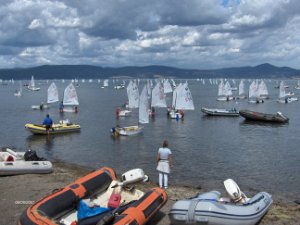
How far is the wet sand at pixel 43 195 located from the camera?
14609mm

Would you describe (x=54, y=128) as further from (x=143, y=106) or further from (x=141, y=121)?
(x=143, y=106)

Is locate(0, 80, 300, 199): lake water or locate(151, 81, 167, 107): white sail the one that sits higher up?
locate(151, 81, 167, 107): white sail

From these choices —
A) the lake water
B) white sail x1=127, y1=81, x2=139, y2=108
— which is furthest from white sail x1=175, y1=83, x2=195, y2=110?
white sail x1=127, y1=81, x2=139, y2=108

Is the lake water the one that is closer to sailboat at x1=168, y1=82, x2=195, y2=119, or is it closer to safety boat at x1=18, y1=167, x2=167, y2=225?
sailboat at x1=168, y1=82, x2=195, y2=119

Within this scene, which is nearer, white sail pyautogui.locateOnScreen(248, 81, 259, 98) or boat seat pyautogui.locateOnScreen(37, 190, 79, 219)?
boat seat pyautogui.locateOnScreen(37, 190, 79, 219)

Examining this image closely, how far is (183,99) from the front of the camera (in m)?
64.9

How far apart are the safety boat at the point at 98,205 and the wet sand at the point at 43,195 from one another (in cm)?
129

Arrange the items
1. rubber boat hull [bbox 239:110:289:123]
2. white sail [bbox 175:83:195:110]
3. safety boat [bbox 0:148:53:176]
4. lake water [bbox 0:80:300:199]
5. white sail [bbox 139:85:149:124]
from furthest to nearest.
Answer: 1. white sail [bbox 175:83:195:110]
2. rubber boat hull [bbox 239:110:289:123]
3. white sail [bbox 139:85:149:124]
4. lake water [bbox 0:80:300:199]
5. safety boat [bbox 0:148:53:176]

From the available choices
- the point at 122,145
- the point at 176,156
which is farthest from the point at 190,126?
the point at 176,156

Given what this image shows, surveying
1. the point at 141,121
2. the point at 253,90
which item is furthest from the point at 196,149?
the point at 253,90

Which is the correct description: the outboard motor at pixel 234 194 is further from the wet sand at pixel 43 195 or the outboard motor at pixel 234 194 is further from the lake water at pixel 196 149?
the lake water at pixel 196 149

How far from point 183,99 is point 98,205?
51.7 m

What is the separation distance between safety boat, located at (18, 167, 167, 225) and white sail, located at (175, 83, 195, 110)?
47.7 metres

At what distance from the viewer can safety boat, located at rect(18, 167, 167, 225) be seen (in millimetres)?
12227
